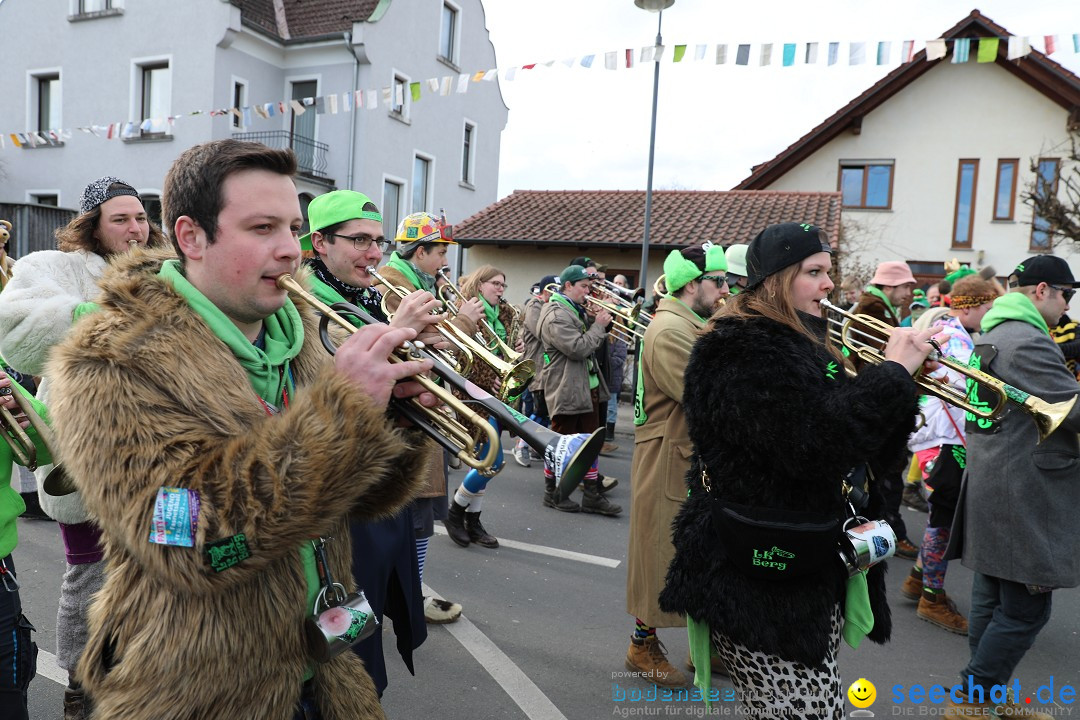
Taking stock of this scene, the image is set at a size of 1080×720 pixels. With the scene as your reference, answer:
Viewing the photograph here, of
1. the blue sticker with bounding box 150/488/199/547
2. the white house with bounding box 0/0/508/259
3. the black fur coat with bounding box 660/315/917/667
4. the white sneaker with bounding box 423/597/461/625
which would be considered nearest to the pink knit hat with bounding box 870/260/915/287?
the black fur coat with bounding box 660/315/917/667

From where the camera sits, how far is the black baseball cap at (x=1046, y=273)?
3.53m

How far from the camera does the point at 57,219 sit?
14.9m

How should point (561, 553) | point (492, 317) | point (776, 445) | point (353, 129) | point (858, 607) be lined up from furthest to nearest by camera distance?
point (353, 129) → point (492, 317) → point (561, 553) → point (858, 607) → point (776, 445)

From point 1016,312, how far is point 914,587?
2.26 m

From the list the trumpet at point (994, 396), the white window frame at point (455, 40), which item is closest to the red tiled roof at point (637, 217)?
the white window frame at point (455, 40)

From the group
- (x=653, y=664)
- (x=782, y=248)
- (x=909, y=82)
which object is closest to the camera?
(x=782, y=248)

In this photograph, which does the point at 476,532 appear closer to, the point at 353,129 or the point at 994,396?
the point at 994,396

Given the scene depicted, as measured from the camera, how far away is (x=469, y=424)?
6.25 ft

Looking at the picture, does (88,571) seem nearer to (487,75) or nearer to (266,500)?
(266,500)

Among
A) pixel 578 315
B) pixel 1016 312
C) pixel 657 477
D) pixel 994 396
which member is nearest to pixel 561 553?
pixel 657 477

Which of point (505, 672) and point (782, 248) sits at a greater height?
point (782, 248)

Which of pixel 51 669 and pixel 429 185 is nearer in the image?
pixel 51 669

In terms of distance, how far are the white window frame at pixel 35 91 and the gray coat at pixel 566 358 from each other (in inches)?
720

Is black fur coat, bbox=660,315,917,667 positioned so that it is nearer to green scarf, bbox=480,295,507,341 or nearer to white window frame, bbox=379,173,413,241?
green scarf, bbox=480,295,507,341
